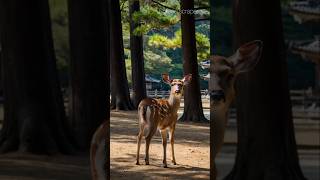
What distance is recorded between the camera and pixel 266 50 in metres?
4.95

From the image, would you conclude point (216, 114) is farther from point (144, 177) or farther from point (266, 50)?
point (144, 177)

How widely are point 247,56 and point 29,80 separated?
219cm

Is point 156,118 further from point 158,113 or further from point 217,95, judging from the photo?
point 217,95

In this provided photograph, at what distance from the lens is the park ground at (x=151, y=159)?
16.0 ft

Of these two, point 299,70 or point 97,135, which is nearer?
point 299,70

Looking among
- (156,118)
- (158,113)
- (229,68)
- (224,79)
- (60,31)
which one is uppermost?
(60,31)

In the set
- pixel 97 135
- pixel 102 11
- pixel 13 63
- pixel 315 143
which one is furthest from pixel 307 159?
Answer: pixel 13 63

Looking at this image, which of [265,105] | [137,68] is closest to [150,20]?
[137,68]

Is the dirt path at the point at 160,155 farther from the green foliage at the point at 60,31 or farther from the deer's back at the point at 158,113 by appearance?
the green foliage at the point at 60,31

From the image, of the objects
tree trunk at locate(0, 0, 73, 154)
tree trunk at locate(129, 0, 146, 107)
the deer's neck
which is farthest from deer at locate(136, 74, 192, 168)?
tree trunk at locate(129, 0, 146, 107)

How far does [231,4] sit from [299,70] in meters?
0.91

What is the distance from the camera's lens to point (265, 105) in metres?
5.02

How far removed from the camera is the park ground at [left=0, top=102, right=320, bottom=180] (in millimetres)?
4887

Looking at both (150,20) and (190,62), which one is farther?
(150,20)
